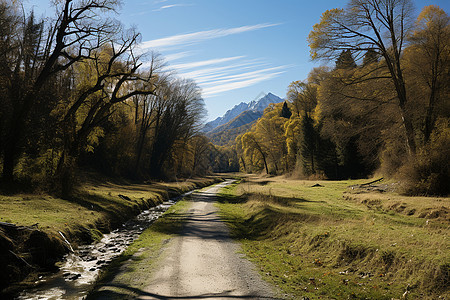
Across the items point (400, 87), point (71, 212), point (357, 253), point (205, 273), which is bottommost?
point (205, 273)

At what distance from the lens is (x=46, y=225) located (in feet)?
36.3

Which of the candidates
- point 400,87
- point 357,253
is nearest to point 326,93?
point 400,87

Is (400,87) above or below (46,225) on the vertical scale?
above

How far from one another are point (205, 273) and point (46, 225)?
22.7 ft

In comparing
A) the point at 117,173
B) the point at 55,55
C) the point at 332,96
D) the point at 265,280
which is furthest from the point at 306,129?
the point at 265,280

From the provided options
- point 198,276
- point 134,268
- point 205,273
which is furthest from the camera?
point 134,268

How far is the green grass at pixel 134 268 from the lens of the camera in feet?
23.6

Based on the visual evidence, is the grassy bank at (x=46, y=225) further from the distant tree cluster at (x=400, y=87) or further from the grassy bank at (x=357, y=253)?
the distant tree cluster at (x=400, y=87)

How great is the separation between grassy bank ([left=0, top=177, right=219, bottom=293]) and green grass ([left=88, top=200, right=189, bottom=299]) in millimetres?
2046

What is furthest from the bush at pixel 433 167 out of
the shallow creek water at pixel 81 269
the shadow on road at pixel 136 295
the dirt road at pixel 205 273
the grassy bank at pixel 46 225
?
the grassy bank at pixel 46 225

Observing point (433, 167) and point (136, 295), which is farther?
point (433, 167)

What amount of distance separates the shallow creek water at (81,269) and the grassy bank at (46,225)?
16.0 inches

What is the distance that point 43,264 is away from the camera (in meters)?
8.97

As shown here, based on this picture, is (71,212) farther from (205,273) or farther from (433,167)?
(433,167)
